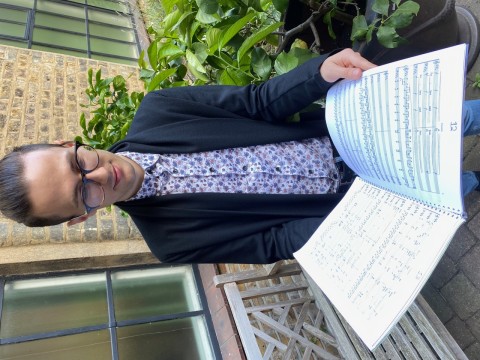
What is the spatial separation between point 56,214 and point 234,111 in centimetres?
71

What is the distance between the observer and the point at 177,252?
1.54m

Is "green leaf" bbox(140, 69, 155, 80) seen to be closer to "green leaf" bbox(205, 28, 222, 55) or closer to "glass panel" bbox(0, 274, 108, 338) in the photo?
"green leaf" bbox(205, 28, 222, 55)

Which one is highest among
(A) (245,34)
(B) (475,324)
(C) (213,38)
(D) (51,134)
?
(D) (51,134)

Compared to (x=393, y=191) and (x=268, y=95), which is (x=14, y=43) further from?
(x=393, y=191)

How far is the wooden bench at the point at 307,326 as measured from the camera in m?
1.96

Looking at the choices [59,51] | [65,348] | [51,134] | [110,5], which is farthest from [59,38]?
[65,348]

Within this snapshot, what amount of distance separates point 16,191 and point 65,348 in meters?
2.22

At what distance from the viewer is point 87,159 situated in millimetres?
1318

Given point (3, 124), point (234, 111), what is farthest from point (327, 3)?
point (3, 124)

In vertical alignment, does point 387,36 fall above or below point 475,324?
above

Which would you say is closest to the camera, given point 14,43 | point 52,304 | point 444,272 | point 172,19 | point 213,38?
point 213,38

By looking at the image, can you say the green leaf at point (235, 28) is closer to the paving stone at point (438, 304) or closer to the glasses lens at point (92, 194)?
the glasses lens at point (92, 194)

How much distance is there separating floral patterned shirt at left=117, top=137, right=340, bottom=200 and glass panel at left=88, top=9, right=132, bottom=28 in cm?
520

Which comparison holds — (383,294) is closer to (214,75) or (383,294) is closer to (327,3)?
(327,3)
